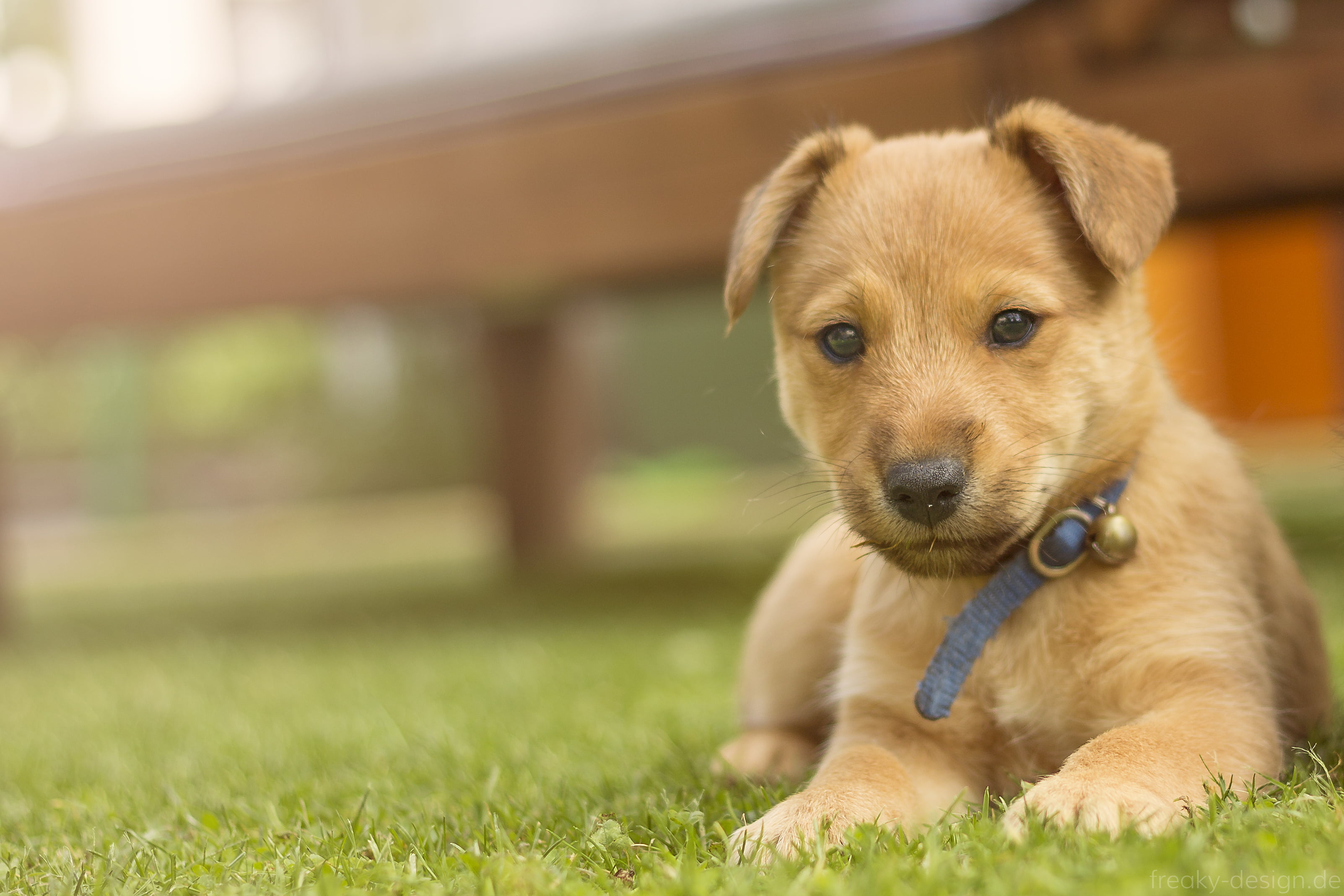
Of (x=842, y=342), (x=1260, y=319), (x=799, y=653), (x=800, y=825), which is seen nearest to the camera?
(x=800, y=825)

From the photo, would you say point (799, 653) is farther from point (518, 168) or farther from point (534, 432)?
point (534, 432)

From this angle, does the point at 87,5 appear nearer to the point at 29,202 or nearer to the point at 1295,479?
the point at 29,202

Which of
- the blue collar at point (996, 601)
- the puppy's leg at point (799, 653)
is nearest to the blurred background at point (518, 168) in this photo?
the puppy's leg at point (799, 653)

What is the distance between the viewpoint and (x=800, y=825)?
1.95 m

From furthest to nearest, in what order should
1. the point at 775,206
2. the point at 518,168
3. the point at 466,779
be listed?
the point at 518,168 < the point at 466,779 < the point at 775,206

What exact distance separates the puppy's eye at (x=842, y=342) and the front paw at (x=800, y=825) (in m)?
0.83

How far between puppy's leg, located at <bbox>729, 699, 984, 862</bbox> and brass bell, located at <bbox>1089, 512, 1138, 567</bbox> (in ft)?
1.54

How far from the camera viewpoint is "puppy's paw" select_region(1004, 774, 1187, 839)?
71.7 inches

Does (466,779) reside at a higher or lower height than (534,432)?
higher

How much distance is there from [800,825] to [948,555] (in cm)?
54

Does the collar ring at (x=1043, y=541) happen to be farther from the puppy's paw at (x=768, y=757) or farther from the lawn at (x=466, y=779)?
the puppy's paw at (x=768, y=757)

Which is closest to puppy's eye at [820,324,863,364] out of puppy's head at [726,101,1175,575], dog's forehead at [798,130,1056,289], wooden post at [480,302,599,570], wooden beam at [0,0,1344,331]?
puppy's head at [726,101,1175,575]

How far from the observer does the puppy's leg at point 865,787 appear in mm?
1934

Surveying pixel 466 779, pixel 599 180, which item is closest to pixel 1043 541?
pixel 466 779
